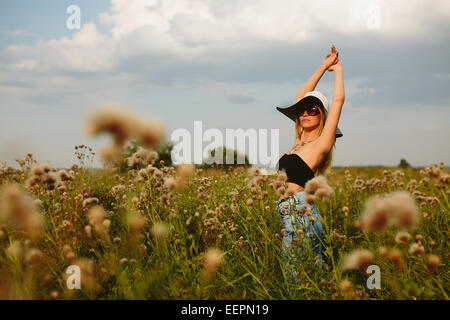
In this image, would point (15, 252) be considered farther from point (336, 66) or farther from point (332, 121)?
point (336, 66)

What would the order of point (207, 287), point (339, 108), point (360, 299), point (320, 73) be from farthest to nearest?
point (320, 73) < point (339, 108) < point (207, 287) < point (360, 299)

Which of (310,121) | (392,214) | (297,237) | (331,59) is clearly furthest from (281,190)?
(331,59)

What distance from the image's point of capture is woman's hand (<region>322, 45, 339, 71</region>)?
13.5 ft

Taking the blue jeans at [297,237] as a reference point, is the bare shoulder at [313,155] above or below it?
above

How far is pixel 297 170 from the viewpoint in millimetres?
3506

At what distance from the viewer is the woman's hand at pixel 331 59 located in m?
4.13

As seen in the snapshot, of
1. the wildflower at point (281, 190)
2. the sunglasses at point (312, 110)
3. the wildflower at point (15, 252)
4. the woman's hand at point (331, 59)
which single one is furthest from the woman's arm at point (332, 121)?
the wildflower at point (15, 252)

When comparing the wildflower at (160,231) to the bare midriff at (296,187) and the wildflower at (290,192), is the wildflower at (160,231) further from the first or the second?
the bare midriff at (296,187)

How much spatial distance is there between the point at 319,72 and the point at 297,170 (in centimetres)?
176

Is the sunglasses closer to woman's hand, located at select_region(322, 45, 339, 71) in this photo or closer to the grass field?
woman's hand, located at select_region(322, 45, 339, 71)
